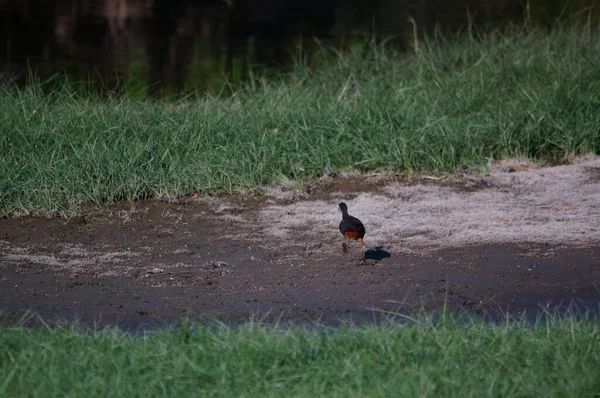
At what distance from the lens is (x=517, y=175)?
318 inches

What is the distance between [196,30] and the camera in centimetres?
1420

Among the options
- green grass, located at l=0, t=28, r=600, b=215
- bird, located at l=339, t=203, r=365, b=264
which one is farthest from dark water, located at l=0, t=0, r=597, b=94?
bird, located at l=339, t=203, r=365, b=264

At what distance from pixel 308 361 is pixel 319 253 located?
2157 mm

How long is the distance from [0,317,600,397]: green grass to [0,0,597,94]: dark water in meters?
6.99

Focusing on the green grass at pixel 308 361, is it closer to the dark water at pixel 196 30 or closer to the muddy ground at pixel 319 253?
the muddy ground at pixel 319 253

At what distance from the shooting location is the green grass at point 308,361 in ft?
13.0

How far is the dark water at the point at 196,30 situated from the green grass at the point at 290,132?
2.21m

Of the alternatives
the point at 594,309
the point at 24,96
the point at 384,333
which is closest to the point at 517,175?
the point at 594,309

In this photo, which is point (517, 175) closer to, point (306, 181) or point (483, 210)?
point (483, 210)

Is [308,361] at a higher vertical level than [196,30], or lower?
higher

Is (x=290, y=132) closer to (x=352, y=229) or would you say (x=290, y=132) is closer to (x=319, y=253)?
(x=319, y=253)

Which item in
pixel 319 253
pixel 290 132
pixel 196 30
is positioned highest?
pixel 290 132

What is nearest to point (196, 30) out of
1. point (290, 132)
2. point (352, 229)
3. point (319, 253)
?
point (290, 132)

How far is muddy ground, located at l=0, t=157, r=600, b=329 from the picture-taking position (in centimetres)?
543
